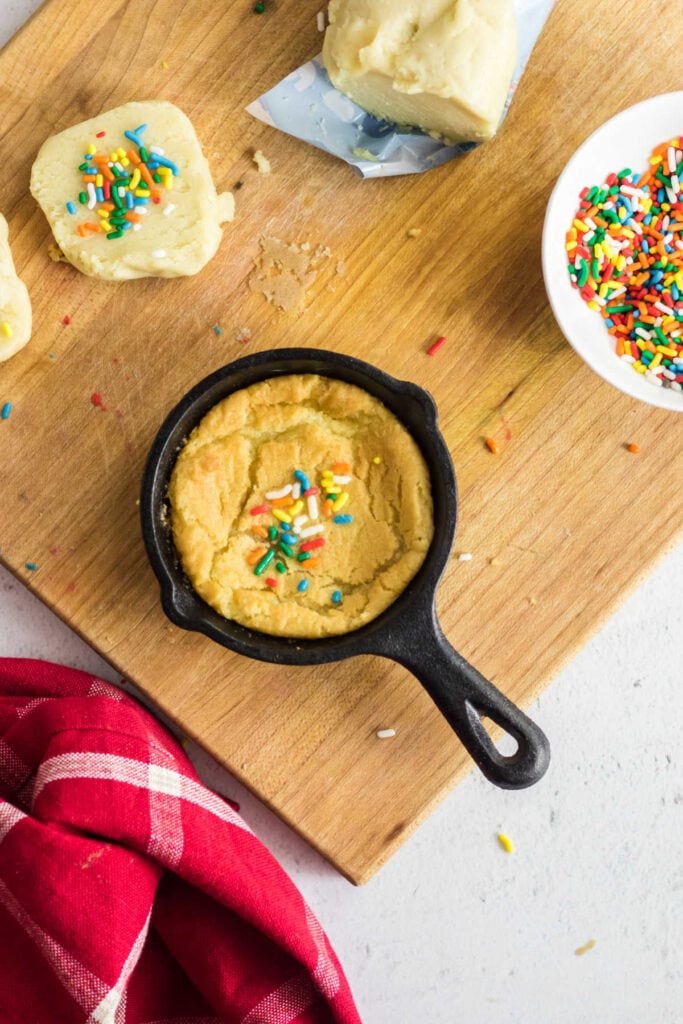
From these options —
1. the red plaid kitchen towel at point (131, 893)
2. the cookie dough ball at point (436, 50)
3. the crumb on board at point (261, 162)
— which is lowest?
the red plaid kitchen towel at point (131, 893)

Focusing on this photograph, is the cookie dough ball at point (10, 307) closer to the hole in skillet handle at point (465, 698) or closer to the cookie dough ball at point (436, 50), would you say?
the cookie dough ball at point (436, 50)

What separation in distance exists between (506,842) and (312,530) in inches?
41.1

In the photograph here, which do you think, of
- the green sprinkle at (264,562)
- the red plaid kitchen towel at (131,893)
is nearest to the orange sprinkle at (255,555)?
the green sprinkle at (264,562)

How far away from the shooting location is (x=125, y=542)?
7.14 ft

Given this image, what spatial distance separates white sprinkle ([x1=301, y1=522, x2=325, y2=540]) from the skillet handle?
324 mm

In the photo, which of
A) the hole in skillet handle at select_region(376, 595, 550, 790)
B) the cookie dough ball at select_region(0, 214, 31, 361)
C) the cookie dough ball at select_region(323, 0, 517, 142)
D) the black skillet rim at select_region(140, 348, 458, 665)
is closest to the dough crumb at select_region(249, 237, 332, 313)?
the black skillet rim at select_region(140, 348, 458, 665)

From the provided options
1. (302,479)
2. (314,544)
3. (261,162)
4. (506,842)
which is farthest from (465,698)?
(261,162)

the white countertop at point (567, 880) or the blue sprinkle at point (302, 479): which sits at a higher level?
the blue sprinkle at point (302, 479)

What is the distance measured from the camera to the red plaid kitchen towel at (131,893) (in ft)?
6.60

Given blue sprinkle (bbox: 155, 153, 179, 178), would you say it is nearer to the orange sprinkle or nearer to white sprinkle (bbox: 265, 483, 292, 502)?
white sprinkle (bbox: 265, 483, 292, 502)

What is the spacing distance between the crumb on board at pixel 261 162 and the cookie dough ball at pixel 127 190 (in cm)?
14

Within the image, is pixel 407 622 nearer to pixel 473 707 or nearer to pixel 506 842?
pixel 473 707

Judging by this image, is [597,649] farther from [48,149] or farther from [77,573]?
[48,149]

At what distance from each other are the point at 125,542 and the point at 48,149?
37.0 inches
